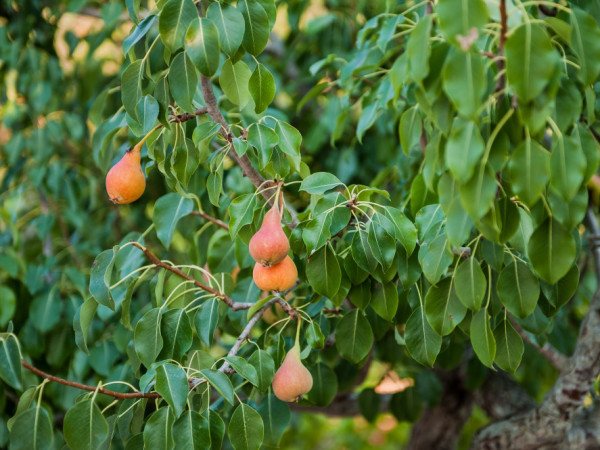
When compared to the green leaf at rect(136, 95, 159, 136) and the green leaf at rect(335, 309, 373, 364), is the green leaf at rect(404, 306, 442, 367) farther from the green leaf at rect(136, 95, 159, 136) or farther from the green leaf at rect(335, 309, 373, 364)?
the green leaf at rect(136, 95, 159, 136)

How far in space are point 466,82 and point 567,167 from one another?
0.14 m

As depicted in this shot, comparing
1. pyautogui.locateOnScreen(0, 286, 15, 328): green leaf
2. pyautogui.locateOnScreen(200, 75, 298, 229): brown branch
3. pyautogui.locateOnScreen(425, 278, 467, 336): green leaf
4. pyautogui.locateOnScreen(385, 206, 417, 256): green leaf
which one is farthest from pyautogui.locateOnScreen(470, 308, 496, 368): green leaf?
pyautogui.locateOnScreen(0, 286, 15, 328): green leaf

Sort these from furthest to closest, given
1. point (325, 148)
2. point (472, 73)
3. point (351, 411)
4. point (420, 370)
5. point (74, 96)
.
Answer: point (74, 96) → point (325, 148) → point (351, 411) → point (420, 370) → point (472, 73)

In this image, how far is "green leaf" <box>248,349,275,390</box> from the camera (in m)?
0.98

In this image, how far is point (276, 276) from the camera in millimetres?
959

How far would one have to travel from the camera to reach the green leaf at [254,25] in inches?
36.5

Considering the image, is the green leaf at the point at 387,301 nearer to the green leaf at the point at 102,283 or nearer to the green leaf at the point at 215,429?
the green leaf at the point at 215,429

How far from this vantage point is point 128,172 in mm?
1006

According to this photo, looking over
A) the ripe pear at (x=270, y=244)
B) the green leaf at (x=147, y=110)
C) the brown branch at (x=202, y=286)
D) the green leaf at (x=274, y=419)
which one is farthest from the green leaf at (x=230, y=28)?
the green leaf at (x=274, y=419)

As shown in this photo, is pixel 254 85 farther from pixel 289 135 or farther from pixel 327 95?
pixel 327 95

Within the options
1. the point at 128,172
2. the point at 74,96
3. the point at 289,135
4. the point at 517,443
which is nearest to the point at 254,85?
the point at 289,135

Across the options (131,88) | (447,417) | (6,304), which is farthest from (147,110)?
(447,417)

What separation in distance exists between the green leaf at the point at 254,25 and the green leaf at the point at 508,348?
53cm

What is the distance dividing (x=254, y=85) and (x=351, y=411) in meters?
1.27
